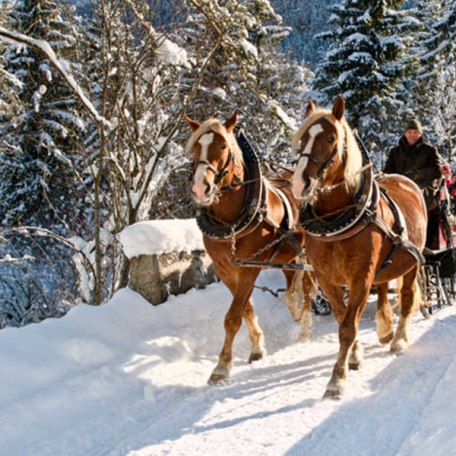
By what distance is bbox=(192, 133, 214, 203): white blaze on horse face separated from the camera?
3.87 m

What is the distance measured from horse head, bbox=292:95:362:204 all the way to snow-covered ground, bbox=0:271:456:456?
1453 mm

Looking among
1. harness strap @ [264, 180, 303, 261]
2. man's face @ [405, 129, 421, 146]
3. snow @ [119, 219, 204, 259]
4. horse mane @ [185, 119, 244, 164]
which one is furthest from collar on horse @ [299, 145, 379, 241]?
man's face @ [405, 129, 421, 146]

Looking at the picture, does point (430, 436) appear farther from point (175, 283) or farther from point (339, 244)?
point (175, 283)

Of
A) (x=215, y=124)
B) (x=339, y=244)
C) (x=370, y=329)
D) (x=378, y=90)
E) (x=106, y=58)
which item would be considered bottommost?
(x=370, y=329)

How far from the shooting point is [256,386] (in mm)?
3941

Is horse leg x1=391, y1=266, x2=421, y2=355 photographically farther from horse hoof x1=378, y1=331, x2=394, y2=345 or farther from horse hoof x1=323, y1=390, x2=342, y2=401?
horse hoof x1=323, y1=390, x2=342, y2=401

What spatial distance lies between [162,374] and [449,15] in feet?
75.5

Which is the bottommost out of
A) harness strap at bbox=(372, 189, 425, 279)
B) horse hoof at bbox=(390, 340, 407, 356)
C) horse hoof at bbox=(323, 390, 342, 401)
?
horse hoof at bbox=(390, 340, 407, 356)

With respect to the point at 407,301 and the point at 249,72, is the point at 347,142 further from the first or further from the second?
the point at 249,72

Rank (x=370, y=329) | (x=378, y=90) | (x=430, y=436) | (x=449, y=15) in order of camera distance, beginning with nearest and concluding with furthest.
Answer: (x=430, y=436)
(x=370, y=329)
(x=378, y=90)
(x=449, y=15)

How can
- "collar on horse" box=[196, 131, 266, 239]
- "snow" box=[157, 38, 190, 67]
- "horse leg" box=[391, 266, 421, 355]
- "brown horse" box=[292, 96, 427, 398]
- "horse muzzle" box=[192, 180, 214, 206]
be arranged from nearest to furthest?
"brown horse" box=[292, 96, 427, 398], "horse muzzle" box=[192, 180, 214, 206], "collar on horse" box=[196, 131, 266, 239], "horse leg" box=[391, 266, 421, 355], "snow" box=[157, 38, 190, 67]

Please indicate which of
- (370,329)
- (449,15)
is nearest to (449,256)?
(370,329)

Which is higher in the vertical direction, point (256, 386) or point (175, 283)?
point (175, 283)

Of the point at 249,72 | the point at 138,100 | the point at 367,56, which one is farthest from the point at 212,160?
the point at 367,56
